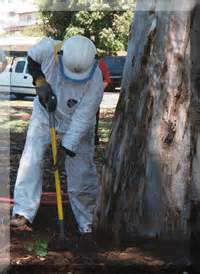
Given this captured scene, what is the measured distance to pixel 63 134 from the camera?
5.33m

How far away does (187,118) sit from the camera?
4.22 metres

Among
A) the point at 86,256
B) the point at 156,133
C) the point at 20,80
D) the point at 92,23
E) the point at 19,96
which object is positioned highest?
the point at 92,23

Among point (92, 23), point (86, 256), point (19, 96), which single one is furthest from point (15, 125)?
point (86, 256)

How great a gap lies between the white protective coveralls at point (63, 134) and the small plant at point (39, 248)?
0.74 m

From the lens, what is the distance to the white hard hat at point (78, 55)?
15.7 feet

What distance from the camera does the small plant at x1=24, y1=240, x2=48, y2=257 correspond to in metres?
4.14

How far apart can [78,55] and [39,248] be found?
1.51 meters

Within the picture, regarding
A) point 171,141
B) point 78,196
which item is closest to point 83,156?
point 78,196

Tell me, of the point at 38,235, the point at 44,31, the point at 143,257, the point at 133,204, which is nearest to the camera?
the point at 143,257

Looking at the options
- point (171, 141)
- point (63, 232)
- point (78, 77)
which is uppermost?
point (78, 77)

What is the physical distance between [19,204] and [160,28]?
1.89 metres

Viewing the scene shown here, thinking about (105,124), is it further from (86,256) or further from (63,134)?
(86,256)

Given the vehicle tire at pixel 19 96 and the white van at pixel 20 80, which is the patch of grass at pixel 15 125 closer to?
the white van at pixel 20 80

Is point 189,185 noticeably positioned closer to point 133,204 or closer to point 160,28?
point 133,204
